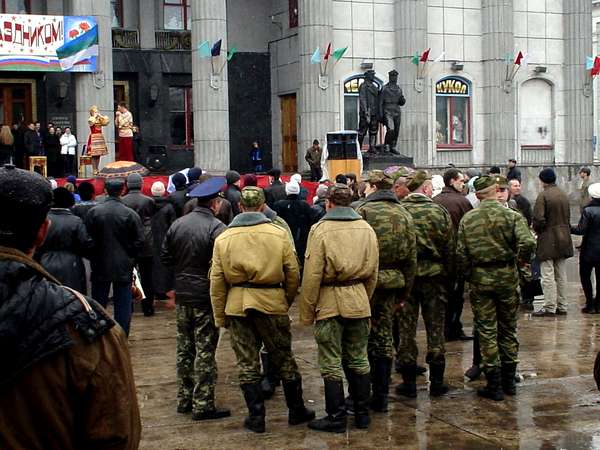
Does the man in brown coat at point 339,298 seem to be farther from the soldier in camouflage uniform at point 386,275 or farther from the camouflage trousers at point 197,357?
the camouflage trousers at point 197,357

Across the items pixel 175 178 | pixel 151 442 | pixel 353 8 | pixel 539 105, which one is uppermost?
pixel 353 8

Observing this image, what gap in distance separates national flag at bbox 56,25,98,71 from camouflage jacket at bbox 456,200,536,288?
2033 centimetres

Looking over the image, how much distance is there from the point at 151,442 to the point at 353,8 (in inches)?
1048

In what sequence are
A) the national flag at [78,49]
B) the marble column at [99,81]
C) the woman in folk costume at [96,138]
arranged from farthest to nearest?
the marble column at [99,81], the national flag at [78,49], the woman in folk costume at [96,138]

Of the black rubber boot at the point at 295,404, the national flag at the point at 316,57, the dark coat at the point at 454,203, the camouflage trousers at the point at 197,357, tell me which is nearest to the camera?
the black rubber boot at the point at 295,404

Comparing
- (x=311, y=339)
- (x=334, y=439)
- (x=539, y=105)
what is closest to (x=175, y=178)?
(x=311, y=339)

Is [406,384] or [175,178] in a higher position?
[175,178]

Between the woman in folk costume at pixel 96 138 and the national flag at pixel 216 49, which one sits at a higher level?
the national flag at pixel 216 49

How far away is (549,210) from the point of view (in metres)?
14.0

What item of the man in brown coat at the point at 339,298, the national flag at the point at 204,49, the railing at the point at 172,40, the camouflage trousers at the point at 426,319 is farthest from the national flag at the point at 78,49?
the man in brown coat at the point at 339,298

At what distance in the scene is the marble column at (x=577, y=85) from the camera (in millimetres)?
36469

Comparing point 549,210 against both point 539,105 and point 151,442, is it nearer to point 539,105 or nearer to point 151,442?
point 151,442

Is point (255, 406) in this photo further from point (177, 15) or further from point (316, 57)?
point (177, 15)

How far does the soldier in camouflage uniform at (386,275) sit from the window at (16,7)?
2527 centimetres
